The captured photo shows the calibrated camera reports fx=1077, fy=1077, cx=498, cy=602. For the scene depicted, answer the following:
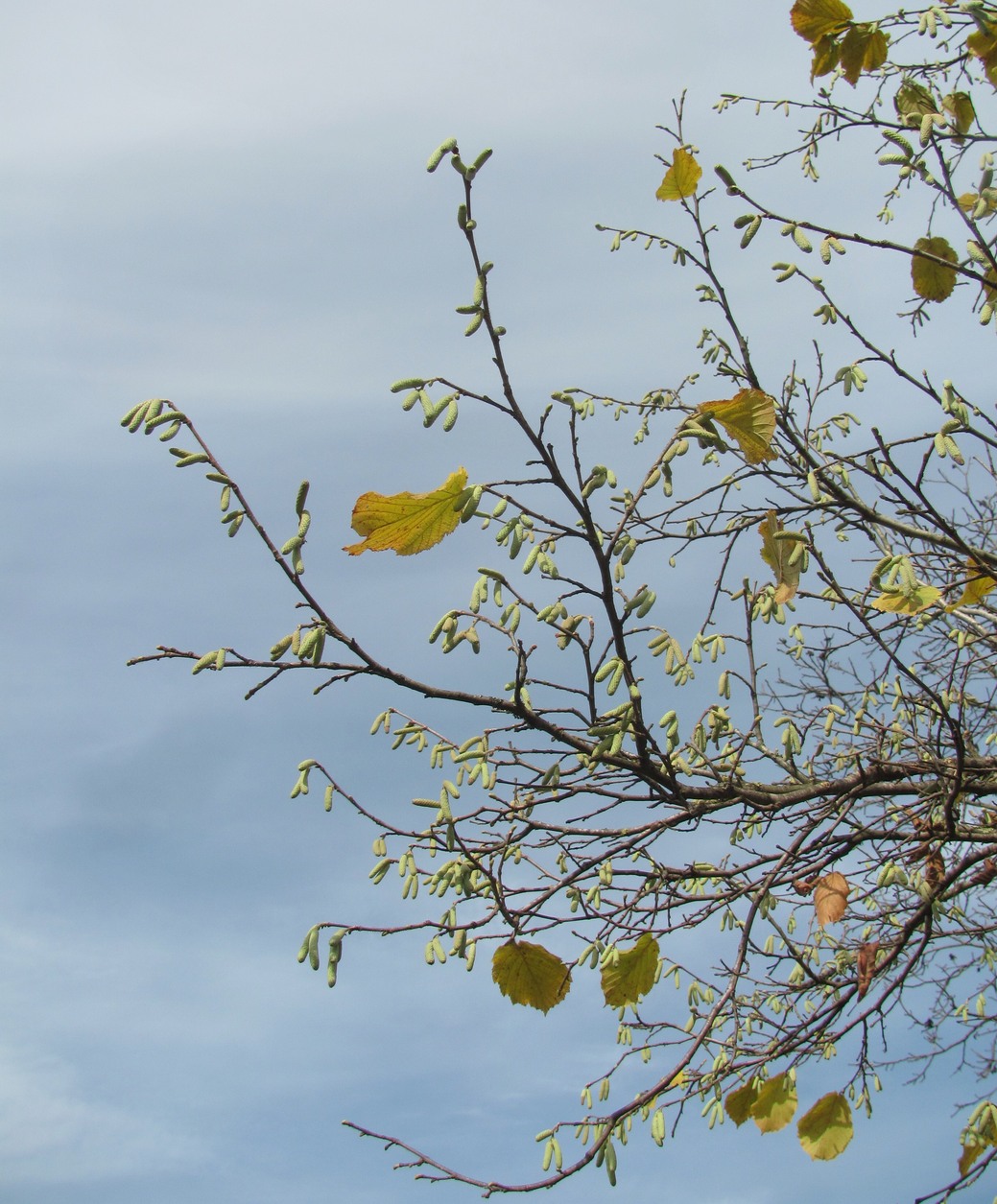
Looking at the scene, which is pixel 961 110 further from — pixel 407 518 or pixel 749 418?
pixel 407 518

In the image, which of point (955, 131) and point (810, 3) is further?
point (955, 131)

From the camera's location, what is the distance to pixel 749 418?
2400mm

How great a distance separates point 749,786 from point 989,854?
33.2 inches

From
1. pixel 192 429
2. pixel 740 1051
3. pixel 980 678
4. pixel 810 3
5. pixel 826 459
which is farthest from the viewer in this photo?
pixel 980 678

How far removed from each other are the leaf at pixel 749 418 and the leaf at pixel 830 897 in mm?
1254

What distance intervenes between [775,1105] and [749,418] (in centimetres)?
174

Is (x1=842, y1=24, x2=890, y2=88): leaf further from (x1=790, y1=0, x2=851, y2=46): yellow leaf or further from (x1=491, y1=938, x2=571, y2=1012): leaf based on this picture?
(x1=491, y1=938, x2=571, y2=1012): leaf

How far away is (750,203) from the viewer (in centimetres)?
311

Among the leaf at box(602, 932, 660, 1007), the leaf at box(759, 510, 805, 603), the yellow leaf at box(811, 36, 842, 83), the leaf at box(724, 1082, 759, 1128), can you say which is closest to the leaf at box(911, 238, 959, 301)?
the yellow leaf at box(811, 36, 842, 83)

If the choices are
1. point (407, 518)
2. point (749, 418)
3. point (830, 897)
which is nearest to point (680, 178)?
point (749, 418)

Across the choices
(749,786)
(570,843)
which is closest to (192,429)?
(570,843)

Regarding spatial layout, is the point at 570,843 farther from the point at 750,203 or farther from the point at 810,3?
the point at 810,3

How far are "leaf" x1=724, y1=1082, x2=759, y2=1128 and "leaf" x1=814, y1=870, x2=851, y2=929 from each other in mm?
496

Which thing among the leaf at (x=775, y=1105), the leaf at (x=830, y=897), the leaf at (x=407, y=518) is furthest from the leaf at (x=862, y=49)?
the leaf at (x=775, y=1105)
